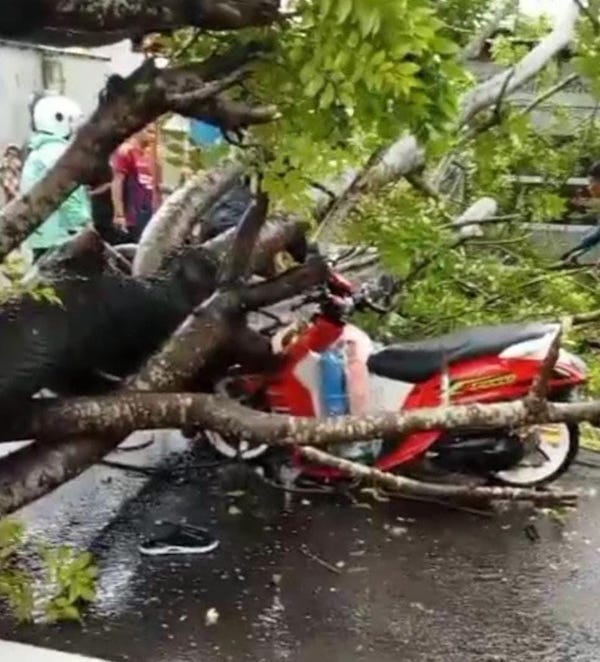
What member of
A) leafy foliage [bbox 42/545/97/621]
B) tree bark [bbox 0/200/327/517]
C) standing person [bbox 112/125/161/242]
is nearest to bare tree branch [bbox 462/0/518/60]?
standing person [bbox 112/125/161/242]

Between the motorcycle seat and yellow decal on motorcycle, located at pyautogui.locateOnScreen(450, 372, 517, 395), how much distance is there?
0.38 ft

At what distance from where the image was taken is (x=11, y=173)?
28.5 feet

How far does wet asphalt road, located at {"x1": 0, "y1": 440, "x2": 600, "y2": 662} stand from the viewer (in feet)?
14.9

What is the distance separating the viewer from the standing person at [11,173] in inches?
322

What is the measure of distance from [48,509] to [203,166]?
2225 millimetres

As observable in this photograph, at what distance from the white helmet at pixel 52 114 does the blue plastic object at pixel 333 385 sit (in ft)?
13.9

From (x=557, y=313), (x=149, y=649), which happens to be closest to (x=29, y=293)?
(x=149, y=649)

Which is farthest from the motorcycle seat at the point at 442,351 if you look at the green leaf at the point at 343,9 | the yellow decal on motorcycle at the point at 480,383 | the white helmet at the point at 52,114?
the white helmet at the point at 52,114

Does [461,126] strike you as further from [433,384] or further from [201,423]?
[201,423]

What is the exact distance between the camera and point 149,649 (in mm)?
4453

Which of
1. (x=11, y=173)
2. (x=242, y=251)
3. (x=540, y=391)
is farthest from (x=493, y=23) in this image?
(x=540, y=391)

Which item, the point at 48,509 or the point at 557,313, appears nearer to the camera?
the point at 48,509

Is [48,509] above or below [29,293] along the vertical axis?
below

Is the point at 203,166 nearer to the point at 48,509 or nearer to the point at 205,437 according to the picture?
the point at 48,509
